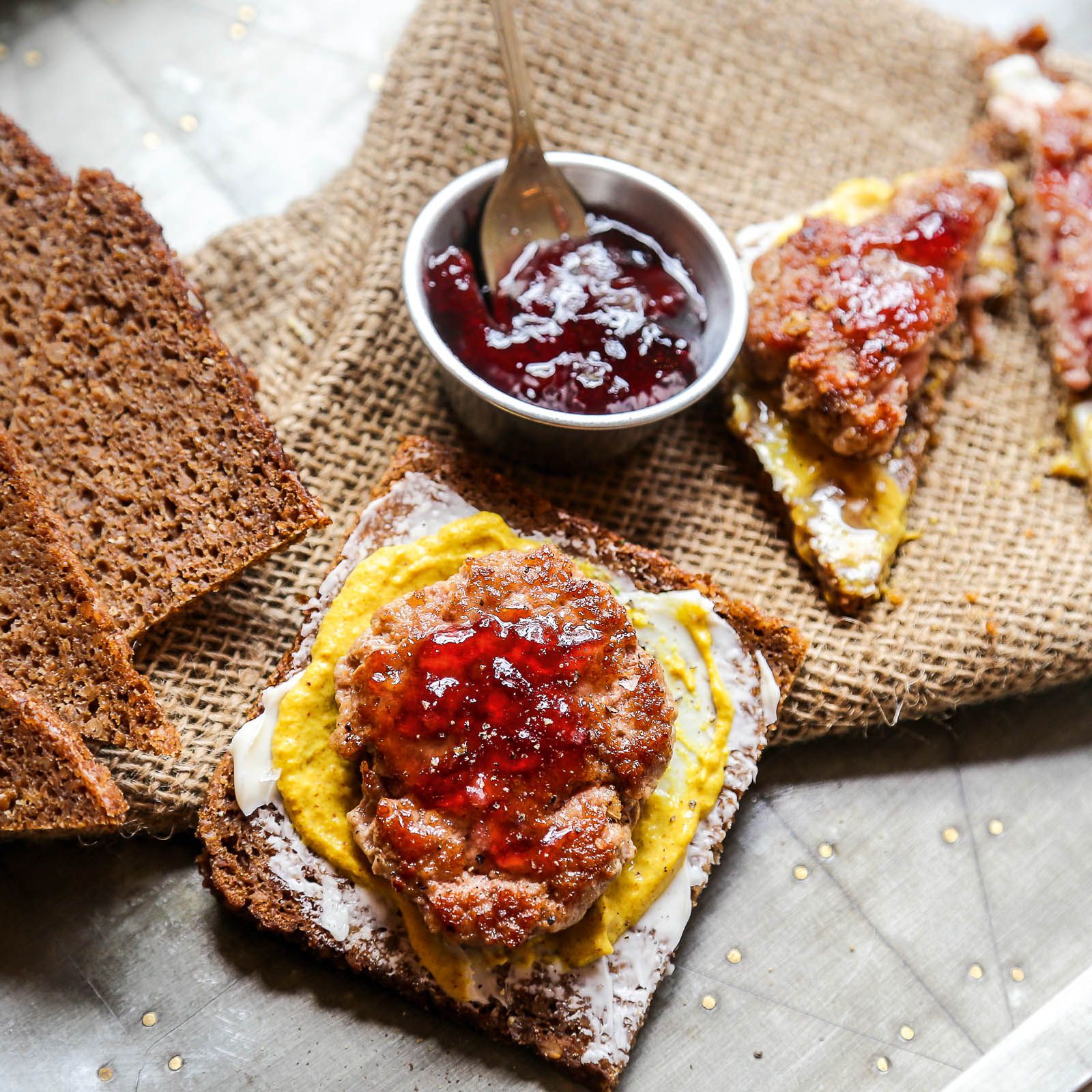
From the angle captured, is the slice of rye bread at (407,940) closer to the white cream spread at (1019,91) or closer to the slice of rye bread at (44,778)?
the slice of rye bread at (44,778)

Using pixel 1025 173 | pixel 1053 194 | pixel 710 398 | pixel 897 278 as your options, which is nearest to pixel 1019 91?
pixel 1025 173

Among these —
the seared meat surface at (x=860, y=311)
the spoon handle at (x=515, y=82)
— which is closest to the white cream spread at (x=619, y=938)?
the seared meat surface at (x=860, y=311)

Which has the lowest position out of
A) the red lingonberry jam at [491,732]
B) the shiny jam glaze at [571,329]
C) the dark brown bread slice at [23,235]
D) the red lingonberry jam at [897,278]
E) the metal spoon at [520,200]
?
the red lingonberry jam at [897,278]

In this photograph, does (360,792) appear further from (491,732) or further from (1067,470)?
(1067,470)

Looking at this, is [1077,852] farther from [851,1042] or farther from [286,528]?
[286,528]

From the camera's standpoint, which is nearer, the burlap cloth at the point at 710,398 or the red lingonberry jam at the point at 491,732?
the red lingonberry jam at the point at 491,732

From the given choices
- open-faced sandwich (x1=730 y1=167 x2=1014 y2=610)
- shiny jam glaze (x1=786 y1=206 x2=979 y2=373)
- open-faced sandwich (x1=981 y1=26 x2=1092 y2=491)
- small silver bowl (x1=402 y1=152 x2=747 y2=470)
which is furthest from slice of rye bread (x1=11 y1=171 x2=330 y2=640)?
open-faced sandwich (x1=981 y1=26 x2=1092 y2=491)
